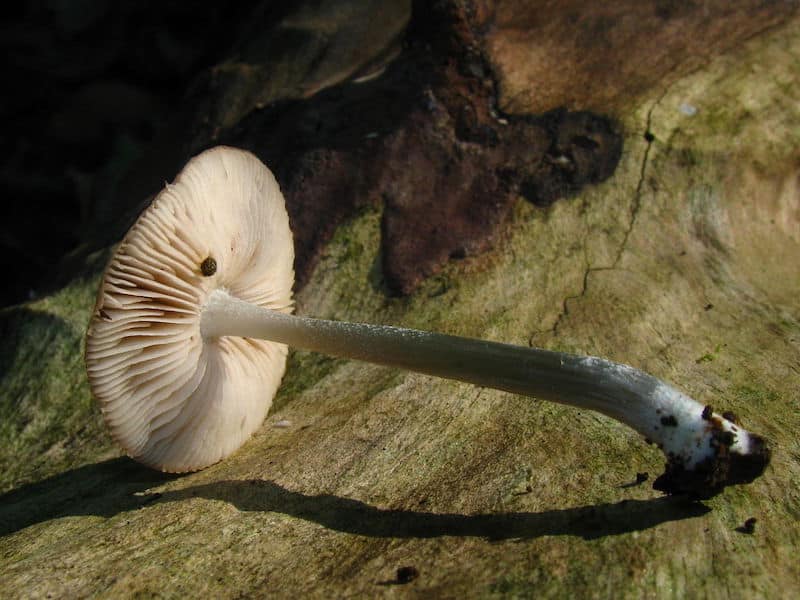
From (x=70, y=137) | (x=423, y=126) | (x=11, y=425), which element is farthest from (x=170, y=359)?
(x=70, y=137)

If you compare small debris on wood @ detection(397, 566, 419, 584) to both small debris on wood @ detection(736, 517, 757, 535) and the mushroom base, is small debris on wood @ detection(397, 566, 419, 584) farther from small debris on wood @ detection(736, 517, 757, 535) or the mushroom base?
small debris on wood @ detection(736, 517, 757, 535)

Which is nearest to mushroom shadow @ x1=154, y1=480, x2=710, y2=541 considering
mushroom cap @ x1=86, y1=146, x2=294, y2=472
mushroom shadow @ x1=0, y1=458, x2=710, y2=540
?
mushroom shadow @ x1=0, y1=458, x2=710, y2=540

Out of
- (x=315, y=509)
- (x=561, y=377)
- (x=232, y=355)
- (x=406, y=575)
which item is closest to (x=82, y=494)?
(x=232, y=355)

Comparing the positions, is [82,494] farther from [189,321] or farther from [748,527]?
[748,527]

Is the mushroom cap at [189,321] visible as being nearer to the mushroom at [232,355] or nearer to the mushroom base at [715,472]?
the mushroom at [232,355]

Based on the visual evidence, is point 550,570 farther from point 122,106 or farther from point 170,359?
point 122,106

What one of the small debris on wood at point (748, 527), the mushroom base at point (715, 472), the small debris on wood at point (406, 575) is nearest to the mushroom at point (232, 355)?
the mushroom base at point (715, 472)
